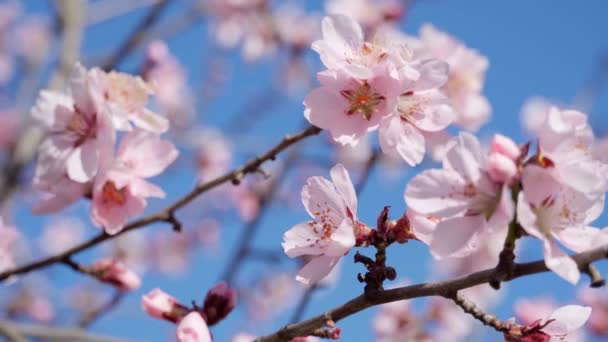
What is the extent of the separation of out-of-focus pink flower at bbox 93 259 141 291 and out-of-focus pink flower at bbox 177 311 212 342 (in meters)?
0.58

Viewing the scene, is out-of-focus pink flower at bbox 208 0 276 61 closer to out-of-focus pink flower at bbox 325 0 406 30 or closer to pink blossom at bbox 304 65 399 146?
out-of-focus pink flower at bbox 325 0 406 30

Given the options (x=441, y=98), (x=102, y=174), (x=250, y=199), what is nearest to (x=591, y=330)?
(x=250, y=199)

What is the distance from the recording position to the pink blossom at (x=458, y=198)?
1.15 metres

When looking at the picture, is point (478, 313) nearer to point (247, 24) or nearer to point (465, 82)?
point (465, 82)

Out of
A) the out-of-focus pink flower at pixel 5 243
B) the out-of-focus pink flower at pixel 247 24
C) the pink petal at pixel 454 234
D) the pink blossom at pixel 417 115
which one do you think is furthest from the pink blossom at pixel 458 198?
the out-of-focus pink flower at pixel 247 24

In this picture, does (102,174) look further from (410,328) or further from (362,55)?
(410,328)

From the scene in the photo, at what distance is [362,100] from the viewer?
1551mm

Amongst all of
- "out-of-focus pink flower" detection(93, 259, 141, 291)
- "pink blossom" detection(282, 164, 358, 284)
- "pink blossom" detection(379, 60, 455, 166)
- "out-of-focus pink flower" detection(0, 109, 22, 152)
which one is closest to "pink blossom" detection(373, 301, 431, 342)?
"out-of-focus pink flower" detection(93, 259, 141, 291)

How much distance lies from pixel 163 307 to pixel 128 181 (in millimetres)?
365

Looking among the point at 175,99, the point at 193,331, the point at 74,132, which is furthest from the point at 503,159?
the point at 175,99

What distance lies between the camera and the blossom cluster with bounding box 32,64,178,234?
1.74 metres

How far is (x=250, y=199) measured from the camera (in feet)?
14.0

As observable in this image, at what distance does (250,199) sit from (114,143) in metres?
2.56

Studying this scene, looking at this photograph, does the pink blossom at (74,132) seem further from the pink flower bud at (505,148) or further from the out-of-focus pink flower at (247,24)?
the out-of-focus pink flower at (247,24)
